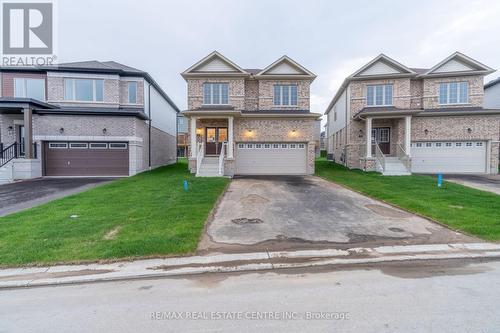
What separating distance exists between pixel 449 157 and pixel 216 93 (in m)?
17.5

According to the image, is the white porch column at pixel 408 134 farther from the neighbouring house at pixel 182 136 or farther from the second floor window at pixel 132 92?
the neighbouring house at pixel 182 136

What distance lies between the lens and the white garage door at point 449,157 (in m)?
17.7

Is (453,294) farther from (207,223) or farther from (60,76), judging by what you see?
(60,76)

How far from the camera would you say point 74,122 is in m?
16.5

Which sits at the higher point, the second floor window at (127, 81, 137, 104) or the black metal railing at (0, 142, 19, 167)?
the second floor window at (127, 81, 137, 104)

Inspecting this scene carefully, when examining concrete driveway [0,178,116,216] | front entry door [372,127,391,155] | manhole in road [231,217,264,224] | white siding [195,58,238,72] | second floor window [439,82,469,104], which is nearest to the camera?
manhole in road [231,217,264,224]

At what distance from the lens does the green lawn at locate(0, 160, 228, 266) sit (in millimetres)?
4953

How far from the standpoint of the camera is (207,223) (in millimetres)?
6918

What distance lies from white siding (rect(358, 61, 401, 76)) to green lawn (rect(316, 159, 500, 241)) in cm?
979

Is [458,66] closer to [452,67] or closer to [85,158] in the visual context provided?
[452,67]

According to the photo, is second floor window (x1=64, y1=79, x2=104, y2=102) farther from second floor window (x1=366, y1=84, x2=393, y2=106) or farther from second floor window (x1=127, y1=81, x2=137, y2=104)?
second floor window (x1=366, y1=84, x2=393, y2=106)

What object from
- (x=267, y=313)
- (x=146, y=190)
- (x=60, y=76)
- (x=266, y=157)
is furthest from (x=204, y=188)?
(x=60, y=76)

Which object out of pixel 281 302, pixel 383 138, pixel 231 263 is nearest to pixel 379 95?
pixel 383 138

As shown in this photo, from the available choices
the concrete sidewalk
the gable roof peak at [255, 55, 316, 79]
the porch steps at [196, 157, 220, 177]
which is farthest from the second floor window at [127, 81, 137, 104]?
the concrete sidewalk
